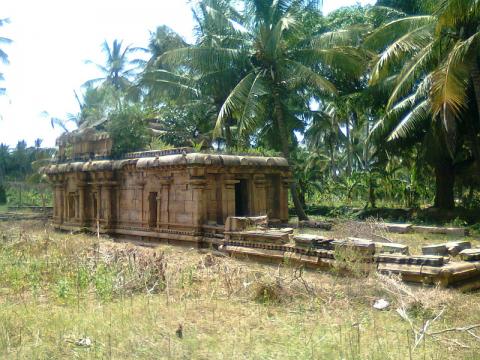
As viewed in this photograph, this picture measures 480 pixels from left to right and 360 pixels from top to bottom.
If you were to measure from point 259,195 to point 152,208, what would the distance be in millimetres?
2883

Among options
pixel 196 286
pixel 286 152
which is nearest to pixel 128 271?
pixel 196 286

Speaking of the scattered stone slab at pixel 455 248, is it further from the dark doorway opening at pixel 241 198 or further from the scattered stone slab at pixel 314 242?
the dark doorway opening at pixel 241 198

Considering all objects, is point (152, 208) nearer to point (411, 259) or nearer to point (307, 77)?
point (307, 77)

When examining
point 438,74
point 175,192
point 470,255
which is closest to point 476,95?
point 438,74

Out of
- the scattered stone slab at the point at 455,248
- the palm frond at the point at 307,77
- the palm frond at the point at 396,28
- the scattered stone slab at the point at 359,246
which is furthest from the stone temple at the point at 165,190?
the scattered stone slab at the point at 455,248

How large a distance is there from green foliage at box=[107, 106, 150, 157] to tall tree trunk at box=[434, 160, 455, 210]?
33.1ft

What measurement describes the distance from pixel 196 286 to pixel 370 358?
11.2 feet

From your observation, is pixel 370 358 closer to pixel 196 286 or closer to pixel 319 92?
pixel 196 286

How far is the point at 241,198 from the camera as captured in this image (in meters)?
13.5

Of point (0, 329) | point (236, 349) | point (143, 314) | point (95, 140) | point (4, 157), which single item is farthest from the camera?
point (4, 157)

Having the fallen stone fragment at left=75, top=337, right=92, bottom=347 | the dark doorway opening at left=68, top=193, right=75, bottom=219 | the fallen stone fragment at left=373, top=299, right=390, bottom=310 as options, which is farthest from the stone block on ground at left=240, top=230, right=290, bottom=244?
the dark doorway opening at left=68, top=193, right=75, bottom=219

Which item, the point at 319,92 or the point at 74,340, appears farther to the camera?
the point at 319,92

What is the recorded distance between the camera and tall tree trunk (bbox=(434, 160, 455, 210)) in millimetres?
17734

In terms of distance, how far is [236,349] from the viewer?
188 inches
